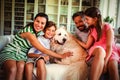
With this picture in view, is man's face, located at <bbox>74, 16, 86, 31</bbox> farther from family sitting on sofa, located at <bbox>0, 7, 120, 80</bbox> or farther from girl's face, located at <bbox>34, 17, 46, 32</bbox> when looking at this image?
girl's face, located at <bbox>34, 17, 46, 32</bbox>

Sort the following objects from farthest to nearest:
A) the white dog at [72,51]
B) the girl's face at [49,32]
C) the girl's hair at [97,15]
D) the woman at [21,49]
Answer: the girl's face at [49,32]
the girl's hair at [97,15]
the white dog at [72,51]
the woman at [21,49]

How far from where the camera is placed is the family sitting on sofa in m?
1.90

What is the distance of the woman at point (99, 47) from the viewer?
74.9 inches

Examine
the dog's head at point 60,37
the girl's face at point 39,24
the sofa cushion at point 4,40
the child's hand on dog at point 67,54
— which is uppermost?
the girl's face at point 39,24

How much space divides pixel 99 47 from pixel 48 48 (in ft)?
1.70

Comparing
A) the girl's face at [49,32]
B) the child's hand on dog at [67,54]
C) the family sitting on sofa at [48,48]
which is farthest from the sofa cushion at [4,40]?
the child's hand on dog at [67,54]

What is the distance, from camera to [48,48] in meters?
2.22

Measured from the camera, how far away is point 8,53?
6.66 feet

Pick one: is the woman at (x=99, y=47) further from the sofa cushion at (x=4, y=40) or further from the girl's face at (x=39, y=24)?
the sofa cushion at (x=4, y=40)

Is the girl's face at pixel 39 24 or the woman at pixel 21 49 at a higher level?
the girl's face at pixel 39 24

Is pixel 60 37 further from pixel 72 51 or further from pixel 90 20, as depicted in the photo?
pixel 90 20

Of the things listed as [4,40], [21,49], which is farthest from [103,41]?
[4,40]

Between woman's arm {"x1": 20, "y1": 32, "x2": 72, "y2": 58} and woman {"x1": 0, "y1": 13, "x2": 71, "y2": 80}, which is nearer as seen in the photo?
woman {"x1": 0, "y1": 13, "x2": 71, "y2": 80}

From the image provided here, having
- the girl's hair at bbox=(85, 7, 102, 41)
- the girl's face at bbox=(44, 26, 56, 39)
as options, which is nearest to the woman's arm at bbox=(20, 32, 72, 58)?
the girl's face at bbox=(44, 26, 56, 39)
